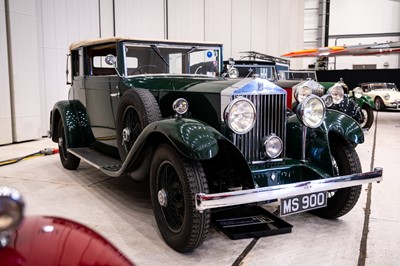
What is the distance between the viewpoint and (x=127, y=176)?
4.73m

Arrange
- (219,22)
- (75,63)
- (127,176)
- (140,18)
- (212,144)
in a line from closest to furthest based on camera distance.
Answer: (212,144)
(127,176)
(75,63)
(140,18)
(219,22)

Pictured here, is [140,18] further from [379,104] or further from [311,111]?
[379,104]

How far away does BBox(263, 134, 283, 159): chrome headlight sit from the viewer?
9.81 feet

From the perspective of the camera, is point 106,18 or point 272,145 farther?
point 106,18

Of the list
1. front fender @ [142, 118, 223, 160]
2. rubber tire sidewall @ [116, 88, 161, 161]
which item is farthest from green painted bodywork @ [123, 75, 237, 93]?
front fender @ [142, 118, 223, 160]

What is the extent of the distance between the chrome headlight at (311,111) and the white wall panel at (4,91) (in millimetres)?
5845

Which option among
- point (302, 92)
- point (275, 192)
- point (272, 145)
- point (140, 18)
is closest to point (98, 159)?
point (272, 145)

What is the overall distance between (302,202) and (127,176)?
257 cm

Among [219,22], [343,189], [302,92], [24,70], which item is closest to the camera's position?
[343,189]

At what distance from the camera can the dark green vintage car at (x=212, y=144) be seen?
2.54 m

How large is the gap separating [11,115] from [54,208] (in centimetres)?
436

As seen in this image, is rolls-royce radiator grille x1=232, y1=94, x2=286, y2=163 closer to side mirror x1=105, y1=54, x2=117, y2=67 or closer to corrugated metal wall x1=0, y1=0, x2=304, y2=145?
side mirror x1=105, y1=54, x2=117, y2=67

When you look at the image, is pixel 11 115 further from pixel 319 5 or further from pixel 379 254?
pixel 319 5

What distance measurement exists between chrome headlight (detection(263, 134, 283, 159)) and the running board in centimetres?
134
